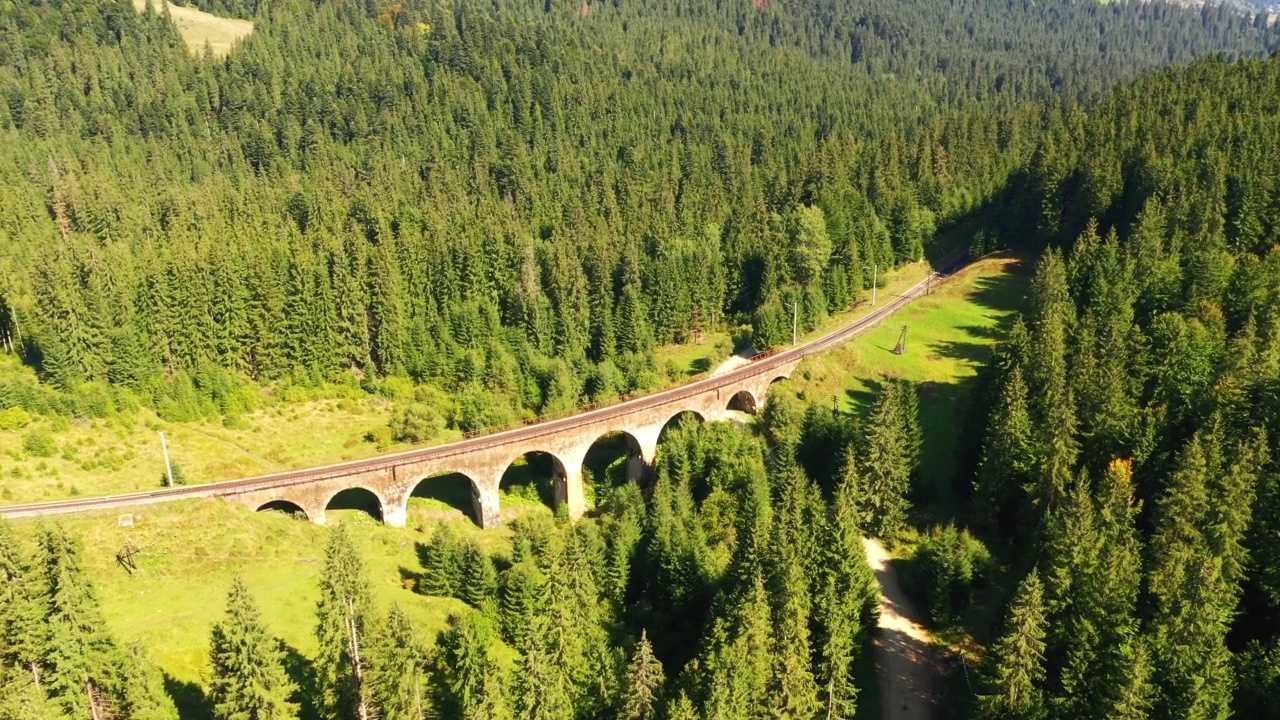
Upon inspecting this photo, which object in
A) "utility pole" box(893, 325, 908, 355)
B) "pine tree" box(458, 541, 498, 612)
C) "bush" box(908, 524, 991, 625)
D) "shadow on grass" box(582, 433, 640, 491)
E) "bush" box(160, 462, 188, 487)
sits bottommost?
"shadow on grass" box(582, 433, 640, 491)

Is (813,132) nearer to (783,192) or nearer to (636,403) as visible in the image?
(783,192)

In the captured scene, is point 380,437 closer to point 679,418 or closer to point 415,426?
point 415,426

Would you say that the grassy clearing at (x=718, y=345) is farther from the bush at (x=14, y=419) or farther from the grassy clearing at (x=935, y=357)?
the bush at (x=14, y=419)

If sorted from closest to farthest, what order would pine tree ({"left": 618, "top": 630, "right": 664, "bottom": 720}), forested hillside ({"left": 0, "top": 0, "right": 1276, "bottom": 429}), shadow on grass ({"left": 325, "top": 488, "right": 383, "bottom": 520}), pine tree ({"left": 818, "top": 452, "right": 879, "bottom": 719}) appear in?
pine tree ({"left": 618, "top": 630, "right": 664, "bottom": 720}), pine tree ({"left": 818, "top": 452, "right": 879, "bottom": 719}), shadow on grass ({"left": 325, "top": 488, "right": 383, "bottom": 520}), forested hillside ({"left": 0, "top": 0, "right": 1276, "bottom": 429})

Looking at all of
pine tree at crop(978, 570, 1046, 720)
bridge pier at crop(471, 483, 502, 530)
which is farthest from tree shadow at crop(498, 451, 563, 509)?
pine tree at crop(978, 570, 1046, 720)

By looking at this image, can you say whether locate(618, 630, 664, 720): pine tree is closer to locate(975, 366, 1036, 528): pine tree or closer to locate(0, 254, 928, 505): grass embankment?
locate(975, 366, 1036, 528): pine tree

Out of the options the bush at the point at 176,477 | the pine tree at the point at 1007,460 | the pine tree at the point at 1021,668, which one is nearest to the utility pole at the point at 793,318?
the pine tree at the point at 1007,460

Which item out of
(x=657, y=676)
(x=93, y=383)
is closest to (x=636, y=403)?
(x=657, y=676)
